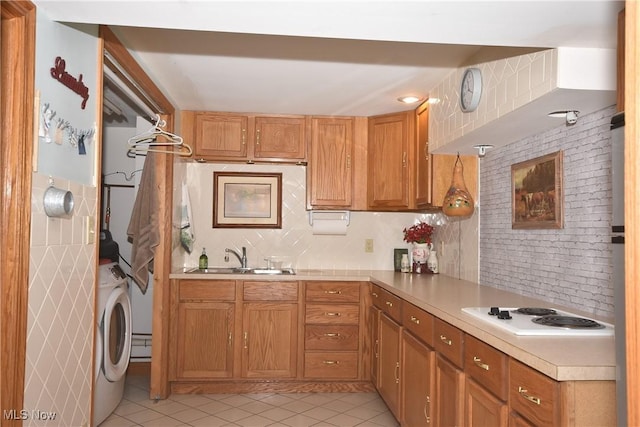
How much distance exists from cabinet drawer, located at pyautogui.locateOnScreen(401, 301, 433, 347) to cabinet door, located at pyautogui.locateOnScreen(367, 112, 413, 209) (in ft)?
4.10

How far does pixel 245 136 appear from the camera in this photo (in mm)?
4156

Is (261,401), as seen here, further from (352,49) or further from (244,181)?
(352,49)

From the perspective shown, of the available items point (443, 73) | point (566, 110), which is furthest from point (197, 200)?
point (566, 110)

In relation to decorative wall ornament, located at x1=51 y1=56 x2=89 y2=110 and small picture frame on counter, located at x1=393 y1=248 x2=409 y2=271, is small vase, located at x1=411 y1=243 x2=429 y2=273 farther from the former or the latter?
decorative wall ornament, located at x1=51 y1=56 x2=89 y2=110

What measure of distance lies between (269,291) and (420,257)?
125 cm

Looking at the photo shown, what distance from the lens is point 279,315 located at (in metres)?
3.87

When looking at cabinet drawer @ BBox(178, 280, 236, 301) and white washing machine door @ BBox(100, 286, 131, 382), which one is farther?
cabinet drawer @ BBox(178, 280, 236, 301)

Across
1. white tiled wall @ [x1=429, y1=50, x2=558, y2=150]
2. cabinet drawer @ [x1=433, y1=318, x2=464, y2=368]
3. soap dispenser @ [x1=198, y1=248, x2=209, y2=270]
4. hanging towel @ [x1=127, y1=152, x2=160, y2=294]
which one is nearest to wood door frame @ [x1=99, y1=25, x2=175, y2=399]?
hanging towel @ [x1=127, y1=152, x2=160, y2=294]

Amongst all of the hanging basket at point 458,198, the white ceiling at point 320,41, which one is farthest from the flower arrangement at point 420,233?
the white ceiling at point 320,41

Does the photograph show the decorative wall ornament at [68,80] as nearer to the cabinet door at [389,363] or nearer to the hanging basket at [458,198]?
the cabinet door at [389,363]

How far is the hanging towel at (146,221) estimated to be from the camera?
11.8 ft

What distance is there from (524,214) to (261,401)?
224 centimetres

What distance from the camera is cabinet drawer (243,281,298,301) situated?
3.85m

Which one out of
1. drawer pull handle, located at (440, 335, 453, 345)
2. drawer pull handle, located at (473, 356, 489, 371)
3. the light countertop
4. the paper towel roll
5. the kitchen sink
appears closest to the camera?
the light countertop
